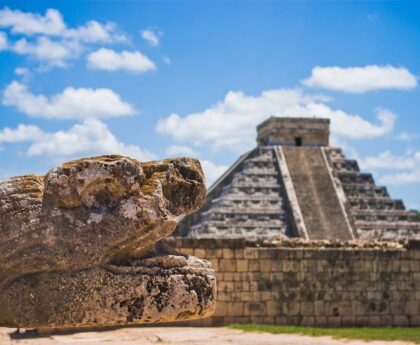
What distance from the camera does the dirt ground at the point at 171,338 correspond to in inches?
609

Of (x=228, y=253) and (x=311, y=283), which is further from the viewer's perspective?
(x=311, y=283)

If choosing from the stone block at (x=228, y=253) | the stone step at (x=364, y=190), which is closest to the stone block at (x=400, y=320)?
the stone block at (x=228, y=253)

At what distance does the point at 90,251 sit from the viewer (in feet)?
17.2

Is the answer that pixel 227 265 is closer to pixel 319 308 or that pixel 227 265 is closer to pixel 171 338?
pixel 319 308

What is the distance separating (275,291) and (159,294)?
14574 mm

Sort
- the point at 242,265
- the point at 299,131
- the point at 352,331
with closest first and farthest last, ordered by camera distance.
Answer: the point at 352,331
the point at 242,265
the point at 299,131

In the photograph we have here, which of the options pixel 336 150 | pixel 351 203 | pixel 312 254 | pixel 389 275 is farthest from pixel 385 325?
pixel 336 150

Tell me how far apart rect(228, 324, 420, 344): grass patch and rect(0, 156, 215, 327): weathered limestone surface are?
1198 centimetres

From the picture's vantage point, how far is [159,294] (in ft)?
17.7

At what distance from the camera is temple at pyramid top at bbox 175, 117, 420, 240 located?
35.2m

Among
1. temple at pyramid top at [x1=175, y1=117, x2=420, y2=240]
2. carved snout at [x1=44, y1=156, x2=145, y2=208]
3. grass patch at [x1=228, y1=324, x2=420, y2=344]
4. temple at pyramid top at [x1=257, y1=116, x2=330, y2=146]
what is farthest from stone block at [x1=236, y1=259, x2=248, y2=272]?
temple at pyramid top at [x1=257, y1=116, x2=330, y2=146]

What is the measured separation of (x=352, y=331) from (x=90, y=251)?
13.9 metres

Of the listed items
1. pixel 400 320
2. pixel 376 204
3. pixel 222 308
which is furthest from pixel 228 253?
pixel 376 204

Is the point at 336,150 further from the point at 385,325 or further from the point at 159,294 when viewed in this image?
the point at 159,294
